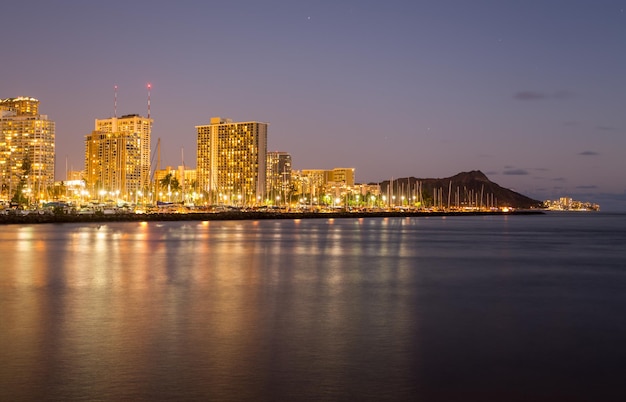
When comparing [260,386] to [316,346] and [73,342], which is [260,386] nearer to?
[316,346]

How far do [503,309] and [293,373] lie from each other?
33.2 ft

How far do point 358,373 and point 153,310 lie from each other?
8.41 metres

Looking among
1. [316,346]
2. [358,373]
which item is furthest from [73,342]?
[358,373]

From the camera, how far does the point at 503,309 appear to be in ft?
62.8

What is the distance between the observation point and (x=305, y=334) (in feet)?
48.1

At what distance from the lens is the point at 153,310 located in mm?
17688

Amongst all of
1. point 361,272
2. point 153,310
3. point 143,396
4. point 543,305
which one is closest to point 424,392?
point 143,396

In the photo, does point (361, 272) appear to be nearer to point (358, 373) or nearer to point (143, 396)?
point (358, 373)

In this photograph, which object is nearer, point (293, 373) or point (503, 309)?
point (293, 373)

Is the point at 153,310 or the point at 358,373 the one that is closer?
the point at 358,373

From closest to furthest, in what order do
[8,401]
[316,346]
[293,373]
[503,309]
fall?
[8,401] < [293,373] < [316,346] < [503,309]

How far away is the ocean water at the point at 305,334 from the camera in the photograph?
10344 mm

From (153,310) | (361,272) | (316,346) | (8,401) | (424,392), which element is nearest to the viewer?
(8,401)

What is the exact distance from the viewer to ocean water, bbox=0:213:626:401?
10.3 metres
